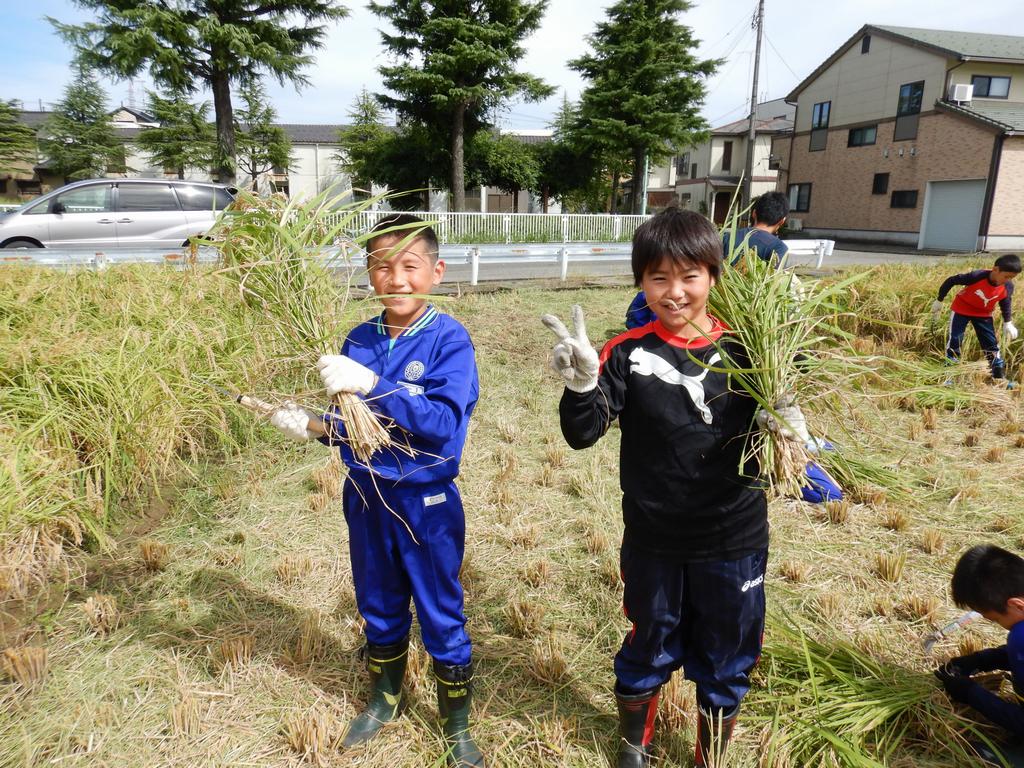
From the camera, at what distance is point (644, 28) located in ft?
74.3

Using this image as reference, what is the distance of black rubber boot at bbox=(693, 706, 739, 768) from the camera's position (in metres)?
1.80

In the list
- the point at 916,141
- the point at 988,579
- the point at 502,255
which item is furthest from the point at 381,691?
the point at 916,141

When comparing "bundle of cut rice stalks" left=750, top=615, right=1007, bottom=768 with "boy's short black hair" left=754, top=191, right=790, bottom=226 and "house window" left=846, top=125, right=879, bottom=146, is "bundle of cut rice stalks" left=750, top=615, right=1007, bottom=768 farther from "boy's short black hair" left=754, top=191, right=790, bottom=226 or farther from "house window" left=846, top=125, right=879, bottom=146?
"house window" left=846, top=125, right=879, bottom=146

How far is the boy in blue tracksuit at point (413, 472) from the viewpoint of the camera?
1801 millimetres

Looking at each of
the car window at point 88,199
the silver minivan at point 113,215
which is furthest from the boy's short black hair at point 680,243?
the car window at point 88,199

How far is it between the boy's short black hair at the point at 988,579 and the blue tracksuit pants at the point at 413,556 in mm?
1694

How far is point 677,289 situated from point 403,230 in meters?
0.88

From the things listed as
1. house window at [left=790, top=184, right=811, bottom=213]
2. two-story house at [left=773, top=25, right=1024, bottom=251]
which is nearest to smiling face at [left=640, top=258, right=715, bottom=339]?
two-story house at [left=773, top=25, right=1024, bottom=251]

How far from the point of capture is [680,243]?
1632mm

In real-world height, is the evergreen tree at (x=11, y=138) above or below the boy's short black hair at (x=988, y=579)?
above

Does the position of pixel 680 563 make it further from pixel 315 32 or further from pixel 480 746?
pixel 315 32

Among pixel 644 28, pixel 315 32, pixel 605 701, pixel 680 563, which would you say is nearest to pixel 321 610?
pixel 605 701

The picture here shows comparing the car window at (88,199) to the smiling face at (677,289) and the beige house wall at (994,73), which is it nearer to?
the smiling face at (677,289)

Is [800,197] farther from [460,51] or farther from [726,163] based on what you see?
[460,51]
